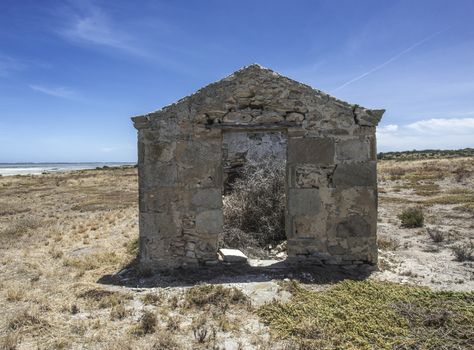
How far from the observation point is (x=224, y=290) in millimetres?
6004

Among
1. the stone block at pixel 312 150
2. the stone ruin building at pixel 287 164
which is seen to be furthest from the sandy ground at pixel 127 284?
the stone block at pixel 312 150

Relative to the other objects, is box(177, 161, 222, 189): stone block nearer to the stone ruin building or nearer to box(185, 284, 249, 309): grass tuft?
the stone ruin building

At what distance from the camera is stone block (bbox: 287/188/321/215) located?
7.30m

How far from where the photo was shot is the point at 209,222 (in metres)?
7.34

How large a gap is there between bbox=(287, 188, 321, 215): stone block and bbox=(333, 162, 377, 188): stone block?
45 cm

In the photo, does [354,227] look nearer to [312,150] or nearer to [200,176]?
[312,150]

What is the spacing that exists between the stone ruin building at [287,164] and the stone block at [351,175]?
0.02 metres

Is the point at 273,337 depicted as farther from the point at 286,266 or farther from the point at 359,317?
the point at 286,266

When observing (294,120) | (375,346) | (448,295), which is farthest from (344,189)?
(375,346)

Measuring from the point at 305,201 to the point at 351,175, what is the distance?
0.97 m

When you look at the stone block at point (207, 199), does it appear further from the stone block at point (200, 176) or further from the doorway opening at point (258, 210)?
the doorway opening at point (258, 210)

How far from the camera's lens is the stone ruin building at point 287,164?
7254mm

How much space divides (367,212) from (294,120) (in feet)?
7.10

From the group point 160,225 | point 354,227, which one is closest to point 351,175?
point 354,227
